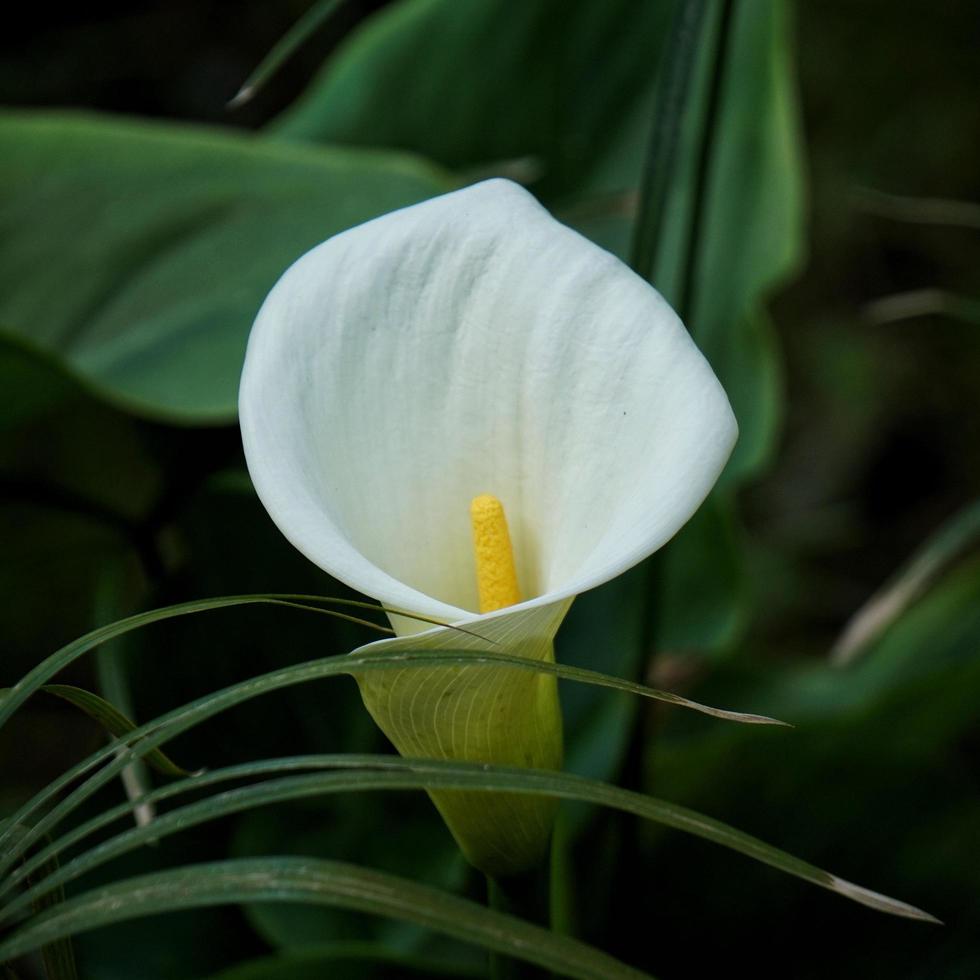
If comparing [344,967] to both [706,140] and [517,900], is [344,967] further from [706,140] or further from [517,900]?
[706,140]

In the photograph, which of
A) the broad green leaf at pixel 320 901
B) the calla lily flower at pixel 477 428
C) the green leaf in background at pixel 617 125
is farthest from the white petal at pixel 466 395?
the green leaf in background at pixel 617 125

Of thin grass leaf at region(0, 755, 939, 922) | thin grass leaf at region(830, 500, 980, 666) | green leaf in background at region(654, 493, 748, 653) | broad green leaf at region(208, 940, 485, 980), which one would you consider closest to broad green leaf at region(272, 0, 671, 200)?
green leaf in background at region(654, 493, 748, 653)

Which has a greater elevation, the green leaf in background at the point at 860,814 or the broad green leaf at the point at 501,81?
the broad green leaf at the point at 501,81

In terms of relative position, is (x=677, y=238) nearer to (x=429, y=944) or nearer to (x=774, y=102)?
(x=774, y=102)

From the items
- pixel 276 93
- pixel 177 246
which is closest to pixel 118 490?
pixel 177 246

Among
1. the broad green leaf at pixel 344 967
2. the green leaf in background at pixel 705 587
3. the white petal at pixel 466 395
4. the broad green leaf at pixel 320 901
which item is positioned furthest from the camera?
the green leaf in background at pixel 705 587

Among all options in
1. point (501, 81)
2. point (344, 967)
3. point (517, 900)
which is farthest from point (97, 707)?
point (501, 81)

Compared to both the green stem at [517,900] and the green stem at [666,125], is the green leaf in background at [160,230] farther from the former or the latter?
the green stem at [517,900]
